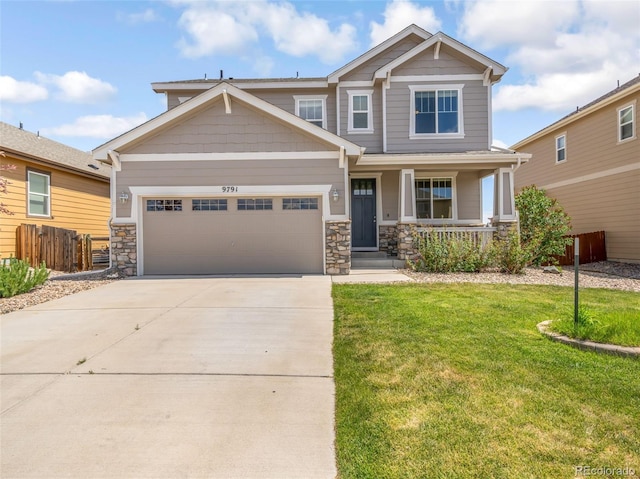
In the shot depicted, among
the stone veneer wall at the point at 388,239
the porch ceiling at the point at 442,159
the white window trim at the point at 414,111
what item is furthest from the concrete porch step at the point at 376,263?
the white window trim at the point at 414,111

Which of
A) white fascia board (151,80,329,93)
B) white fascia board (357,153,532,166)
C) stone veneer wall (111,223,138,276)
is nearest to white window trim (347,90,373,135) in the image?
white fascia board (151,80,329,93)

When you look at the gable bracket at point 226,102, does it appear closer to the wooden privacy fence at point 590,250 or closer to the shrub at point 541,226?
the shrub at point 541,226

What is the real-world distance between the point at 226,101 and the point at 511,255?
920 centimetres

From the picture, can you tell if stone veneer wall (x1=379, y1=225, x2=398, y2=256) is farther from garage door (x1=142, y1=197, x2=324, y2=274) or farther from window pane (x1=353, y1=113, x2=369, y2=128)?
window pane (x1=353, y1=113, x2=369, y2=128)

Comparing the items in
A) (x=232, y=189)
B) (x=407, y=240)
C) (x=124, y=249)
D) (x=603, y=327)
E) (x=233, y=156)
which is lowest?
(x=603, y=327)

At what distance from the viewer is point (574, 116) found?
51.6ft

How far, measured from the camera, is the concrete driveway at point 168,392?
8.80 feet

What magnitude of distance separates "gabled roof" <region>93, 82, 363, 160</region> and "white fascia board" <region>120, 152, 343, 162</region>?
38 cm

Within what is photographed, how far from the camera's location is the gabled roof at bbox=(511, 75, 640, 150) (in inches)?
525

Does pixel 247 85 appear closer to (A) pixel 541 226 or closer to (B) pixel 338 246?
(B) pixel 338 246

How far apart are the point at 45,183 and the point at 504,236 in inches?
630

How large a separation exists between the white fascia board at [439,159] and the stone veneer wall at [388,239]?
266 cm

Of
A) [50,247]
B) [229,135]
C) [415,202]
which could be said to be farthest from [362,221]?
[50,247]

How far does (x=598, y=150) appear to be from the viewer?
49.6 ft
